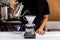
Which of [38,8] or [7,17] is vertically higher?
[38,8]

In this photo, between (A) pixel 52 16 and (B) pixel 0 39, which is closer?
(B) pixel 0 39

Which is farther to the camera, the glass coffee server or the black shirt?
the glass coffee server

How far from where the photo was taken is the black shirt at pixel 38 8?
139 cm

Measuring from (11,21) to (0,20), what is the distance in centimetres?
16

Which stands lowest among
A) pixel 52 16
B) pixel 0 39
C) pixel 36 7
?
pixel 0 39

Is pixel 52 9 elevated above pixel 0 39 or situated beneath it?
elevated above

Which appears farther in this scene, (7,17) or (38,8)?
(7,17)

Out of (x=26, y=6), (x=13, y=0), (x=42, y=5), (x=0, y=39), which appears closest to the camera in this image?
(x=0, y=39)

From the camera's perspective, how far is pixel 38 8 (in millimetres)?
1413

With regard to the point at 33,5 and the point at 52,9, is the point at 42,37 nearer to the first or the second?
the point at 33,5

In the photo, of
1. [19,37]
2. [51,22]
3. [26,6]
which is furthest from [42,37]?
[51,22]

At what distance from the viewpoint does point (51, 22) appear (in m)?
1.99

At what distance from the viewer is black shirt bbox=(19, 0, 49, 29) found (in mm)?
1387

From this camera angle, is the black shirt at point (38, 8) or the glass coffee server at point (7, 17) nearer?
the black shirt at point (38, 8)
